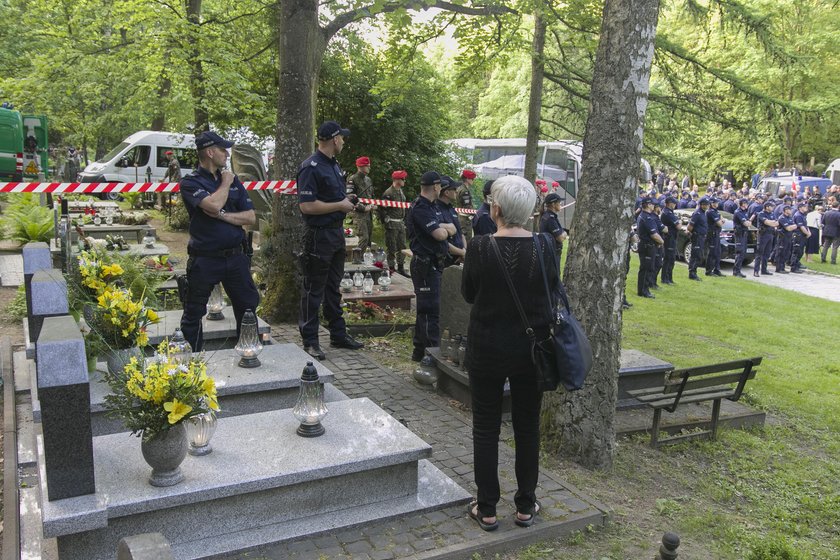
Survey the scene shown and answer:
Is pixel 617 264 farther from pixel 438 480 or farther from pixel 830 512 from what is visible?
pixel 830 512

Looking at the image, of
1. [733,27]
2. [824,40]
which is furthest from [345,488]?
[824,40]

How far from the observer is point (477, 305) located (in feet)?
13.2

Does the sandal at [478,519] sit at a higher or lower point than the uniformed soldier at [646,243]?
lower

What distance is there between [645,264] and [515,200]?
10.4m

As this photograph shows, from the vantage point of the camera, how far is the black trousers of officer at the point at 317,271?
7.00m

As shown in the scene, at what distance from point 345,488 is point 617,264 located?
8.20 feet

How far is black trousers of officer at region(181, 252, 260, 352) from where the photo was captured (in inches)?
226

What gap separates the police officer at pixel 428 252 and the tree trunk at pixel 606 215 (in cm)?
212

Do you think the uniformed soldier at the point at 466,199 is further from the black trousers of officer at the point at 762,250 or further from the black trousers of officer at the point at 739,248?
the black trousers of officer at the point at 762,250

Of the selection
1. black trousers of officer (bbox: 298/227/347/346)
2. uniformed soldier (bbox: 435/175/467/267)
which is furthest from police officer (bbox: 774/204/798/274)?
black trousers of officer (bbox: 298/227/347/346)

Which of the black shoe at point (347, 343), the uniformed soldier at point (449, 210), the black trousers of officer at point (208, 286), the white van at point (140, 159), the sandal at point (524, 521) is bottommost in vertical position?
the sandal at point (524, 521)

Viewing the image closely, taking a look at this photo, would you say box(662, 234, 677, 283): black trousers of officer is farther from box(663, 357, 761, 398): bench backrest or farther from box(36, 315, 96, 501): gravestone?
box(36, 315, 96, 501): gravestone

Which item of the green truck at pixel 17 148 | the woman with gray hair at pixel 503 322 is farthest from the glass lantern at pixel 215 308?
the green truck at pixel 17 148

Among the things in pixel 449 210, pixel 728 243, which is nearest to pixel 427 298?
pixel 449 210
